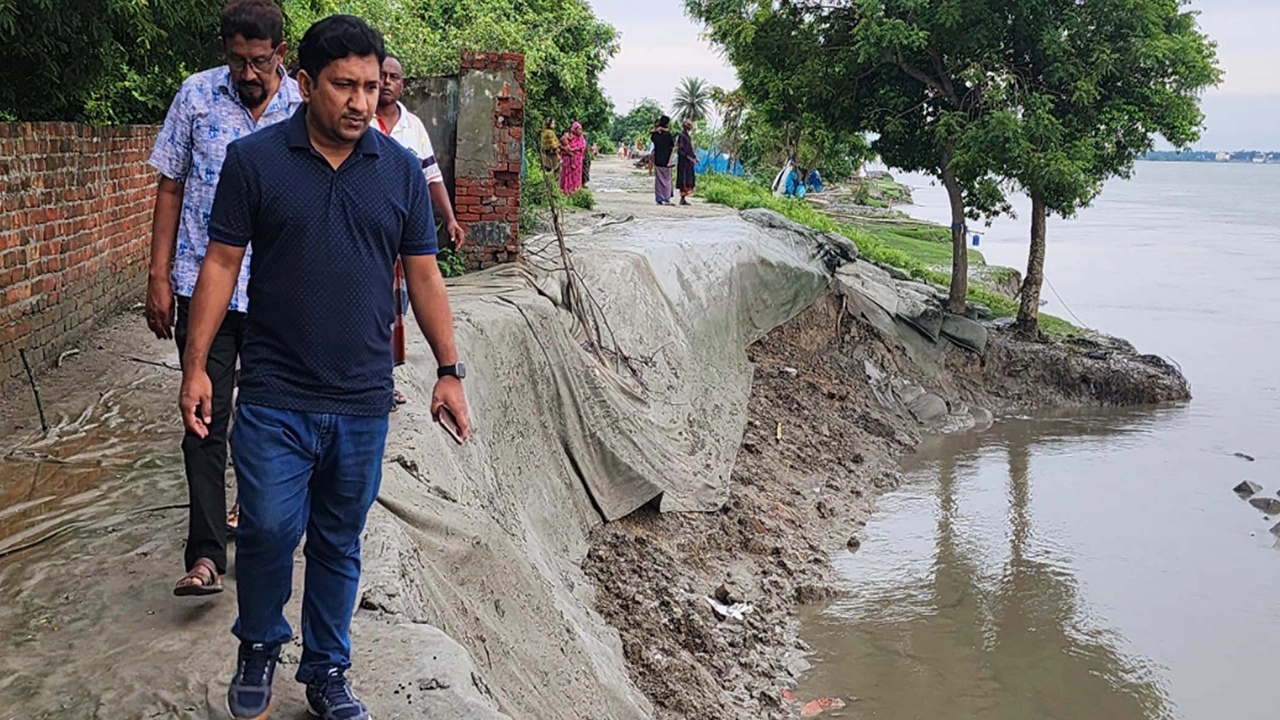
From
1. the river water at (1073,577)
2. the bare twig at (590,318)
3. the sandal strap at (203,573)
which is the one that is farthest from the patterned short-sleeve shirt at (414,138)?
the river water at (1073,577)

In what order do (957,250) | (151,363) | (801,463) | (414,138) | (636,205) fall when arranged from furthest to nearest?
(636,205), (957,250), (801,463), (151,363), (414,138)

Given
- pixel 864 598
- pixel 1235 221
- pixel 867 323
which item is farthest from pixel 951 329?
pixel 1235 221

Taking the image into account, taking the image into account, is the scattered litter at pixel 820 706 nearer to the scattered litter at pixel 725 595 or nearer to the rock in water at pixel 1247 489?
the scattered litter at pixel 725 595

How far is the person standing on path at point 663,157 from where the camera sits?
18.7 metres

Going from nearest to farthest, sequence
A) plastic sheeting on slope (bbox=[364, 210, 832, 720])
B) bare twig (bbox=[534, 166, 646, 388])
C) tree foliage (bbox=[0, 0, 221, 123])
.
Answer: plastic sheeting on slope (bbox=[364, 210, 832, 720]) → tree foliage (bbox=[0, 0, 221, 123]) → bare twig (bbox=[534, 166, 646, 388])

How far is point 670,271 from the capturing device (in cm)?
1145

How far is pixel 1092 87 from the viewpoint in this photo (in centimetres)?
1462

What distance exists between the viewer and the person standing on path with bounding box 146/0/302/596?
3.54 m

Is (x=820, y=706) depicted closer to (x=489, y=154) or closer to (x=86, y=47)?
(x=489, y=154)

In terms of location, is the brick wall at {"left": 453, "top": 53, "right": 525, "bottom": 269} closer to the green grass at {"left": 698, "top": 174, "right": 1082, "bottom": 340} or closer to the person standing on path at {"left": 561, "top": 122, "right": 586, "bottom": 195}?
the person standing on path at {"left": 561, "top": 122, "right": 586, "bottom": 195}

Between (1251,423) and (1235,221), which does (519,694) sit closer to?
(1251,423)

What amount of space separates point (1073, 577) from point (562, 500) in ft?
16.4

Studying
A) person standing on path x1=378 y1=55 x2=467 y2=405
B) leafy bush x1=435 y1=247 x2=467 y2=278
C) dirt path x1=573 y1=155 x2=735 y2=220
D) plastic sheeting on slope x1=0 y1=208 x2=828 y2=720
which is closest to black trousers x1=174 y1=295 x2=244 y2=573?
plastic sheeting on slope x1=0 y1=208 x2=828 y2=720

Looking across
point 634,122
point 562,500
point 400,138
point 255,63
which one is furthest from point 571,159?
point 634,122
